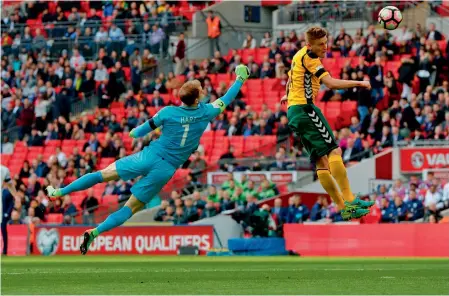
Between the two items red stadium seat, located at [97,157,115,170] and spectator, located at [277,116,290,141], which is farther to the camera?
red stadium seat, located at [97,157,115,170]

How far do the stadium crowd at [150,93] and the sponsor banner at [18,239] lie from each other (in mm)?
780

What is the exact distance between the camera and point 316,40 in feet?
51.0

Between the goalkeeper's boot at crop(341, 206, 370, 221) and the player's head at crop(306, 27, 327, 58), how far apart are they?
1.94m

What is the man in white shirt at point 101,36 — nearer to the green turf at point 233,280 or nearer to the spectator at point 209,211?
the spectator at point 209,211

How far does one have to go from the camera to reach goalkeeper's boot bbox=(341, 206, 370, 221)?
15289 millimetres

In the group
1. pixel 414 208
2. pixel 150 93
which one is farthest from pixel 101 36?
pixel 414 208

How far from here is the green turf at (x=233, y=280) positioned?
576 inches

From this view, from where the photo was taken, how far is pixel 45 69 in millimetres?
43406

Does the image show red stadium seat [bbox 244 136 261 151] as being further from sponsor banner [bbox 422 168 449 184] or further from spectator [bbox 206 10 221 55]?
spectator [bbox 206 10 221 55]

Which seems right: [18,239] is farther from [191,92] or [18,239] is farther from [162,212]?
[191,92]

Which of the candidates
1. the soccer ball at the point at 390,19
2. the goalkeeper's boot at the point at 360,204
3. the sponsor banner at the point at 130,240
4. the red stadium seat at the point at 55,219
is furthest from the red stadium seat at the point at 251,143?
the goalkeeper's boot at the point at 360,204

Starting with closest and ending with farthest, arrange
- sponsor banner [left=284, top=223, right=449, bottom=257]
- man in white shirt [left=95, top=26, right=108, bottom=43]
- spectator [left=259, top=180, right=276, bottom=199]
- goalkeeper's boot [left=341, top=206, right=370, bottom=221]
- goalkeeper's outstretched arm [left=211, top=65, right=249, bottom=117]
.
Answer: goalkeeper's boot [left=341, top=206, right=370, bottom=221], goalkeeper's outstretched arm [left=211, top=65, right=249, bottom=117], sponsor banner [left=284, top=223, right=449, bottom=257], spectator [left=259, top=180, right=276, bottom=199], man in white shirt [left=95, top=26, right=108, bottom=43]

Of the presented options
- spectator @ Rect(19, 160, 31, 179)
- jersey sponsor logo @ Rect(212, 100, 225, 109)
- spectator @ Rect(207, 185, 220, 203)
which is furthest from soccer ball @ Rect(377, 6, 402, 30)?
spectator @ Rect(19, 160, 31, 179)

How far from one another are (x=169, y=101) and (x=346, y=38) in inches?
237
